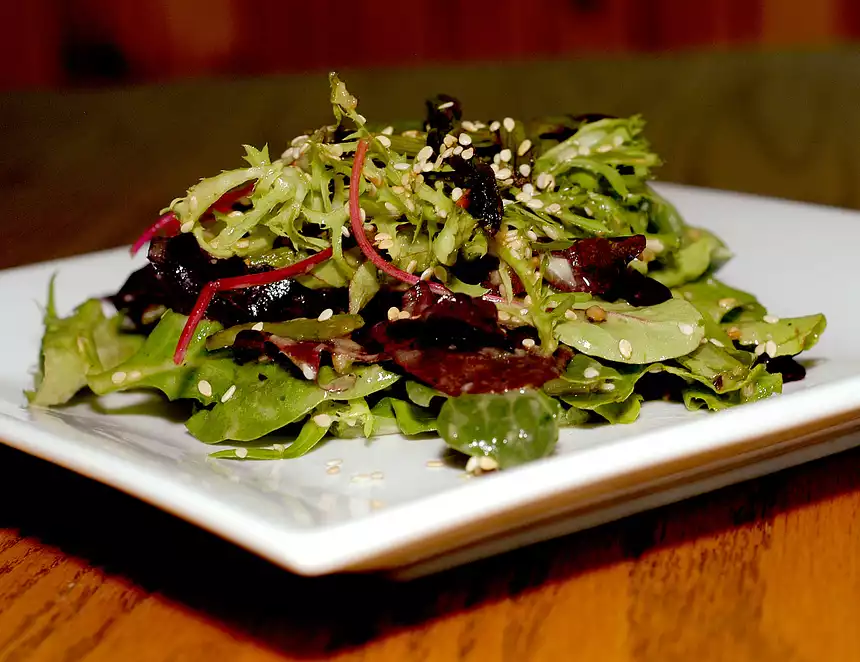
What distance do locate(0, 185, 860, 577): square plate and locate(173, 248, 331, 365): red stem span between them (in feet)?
0.46

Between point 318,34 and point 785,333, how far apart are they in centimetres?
644

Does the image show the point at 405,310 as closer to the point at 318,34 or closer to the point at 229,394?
the point at 229,394

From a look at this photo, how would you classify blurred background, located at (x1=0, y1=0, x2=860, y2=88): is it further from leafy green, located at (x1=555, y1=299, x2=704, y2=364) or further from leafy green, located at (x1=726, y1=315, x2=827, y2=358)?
leafy green, located at (x1=555, y1=299, x2=704, y2=364)

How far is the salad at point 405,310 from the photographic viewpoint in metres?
1.56

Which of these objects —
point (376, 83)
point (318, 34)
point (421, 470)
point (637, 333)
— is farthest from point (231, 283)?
point (318, 34)

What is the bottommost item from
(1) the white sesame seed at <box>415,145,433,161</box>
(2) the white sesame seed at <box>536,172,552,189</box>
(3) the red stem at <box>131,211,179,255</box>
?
(3) the red stem at <box>131,211,179,255</box>

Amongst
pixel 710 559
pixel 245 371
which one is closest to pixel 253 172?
pixel 245 371

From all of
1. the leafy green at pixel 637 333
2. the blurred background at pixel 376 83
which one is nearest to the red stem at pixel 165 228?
the blurred background at pixel 376 83

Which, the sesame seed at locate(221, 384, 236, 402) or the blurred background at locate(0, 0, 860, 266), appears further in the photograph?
the blurred background at locate(0, 0, 860, 266)

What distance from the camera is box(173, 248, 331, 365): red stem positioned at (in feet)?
5.48

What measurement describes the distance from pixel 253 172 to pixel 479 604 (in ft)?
2.82

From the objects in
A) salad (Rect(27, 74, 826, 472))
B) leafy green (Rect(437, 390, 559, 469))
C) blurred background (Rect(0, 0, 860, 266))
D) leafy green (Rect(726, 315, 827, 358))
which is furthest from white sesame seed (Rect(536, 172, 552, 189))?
blurred background (Rect(0, 0, 860, 266))

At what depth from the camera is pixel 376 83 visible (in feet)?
19.3

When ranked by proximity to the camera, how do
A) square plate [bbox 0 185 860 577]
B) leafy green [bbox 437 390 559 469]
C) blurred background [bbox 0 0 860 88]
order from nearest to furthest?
1. square plate [bbox 0 185 860 577]
2. leafy green [bbox 437 390 559 469]
3. blurred background [bbox 0 0 860 88]
